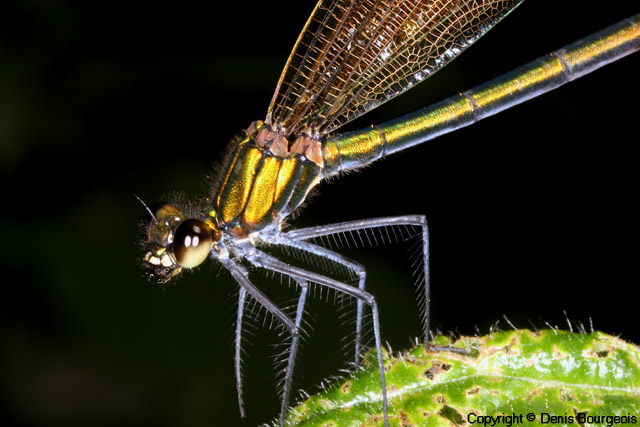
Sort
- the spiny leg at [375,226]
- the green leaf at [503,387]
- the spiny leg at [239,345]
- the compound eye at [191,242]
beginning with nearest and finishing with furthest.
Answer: the green leaf at [503,387], the compound eye at [191,242], the spiny leg at [375,226], the spiny leg at [239,345]

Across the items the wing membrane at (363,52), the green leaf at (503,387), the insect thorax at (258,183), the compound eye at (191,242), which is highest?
the wing membrane at (363,52)

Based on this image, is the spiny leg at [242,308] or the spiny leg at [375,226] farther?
the spiny leg at [375,226]

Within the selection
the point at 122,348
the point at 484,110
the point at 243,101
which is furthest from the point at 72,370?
the point at 484,110

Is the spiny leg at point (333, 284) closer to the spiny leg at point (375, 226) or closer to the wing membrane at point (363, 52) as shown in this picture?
the spiny leg at point (375, 226)

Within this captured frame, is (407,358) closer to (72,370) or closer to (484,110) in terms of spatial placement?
(484,110)

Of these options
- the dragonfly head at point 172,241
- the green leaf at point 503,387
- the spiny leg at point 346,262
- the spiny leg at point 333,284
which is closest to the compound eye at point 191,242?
the dragonfly head at point 172,241

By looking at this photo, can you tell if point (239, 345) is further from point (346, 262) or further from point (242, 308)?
point (346, 262)
